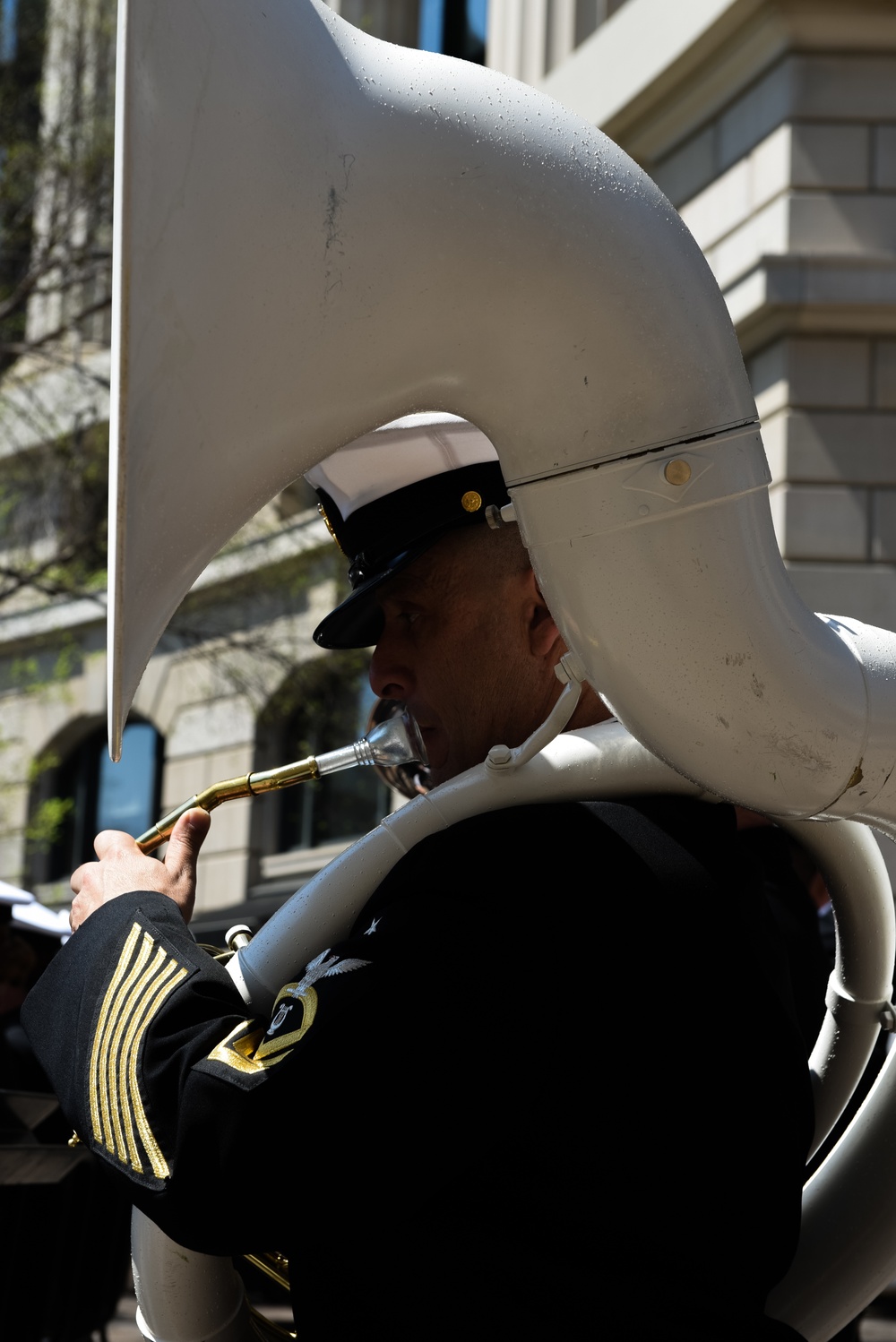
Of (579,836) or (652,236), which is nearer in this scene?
Result: (652,236)

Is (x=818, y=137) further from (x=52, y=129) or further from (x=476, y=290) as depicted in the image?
(x=476, y=290)

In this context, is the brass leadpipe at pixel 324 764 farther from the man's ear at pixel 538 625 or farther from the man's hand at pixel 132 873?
the man's ear at pixel 538 625

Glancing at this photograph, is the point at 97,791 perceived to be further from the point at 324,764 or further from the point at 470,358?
the point at 470,358

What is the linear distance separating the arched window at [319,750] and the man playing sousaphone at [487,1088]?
1072cm

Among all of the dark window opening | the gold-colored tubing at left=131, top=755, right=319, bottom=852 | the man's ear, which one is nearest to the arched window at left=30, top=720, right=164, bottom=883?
the dark window opening

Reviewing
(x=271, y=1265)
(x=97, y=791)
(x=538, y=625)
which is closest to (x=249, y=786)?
(x=538, y=625)

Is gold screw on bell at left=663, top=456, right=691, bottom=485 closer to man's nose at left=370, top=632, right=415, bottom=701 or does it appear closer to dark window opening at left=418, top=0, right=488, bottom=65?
man's nose at left=370, top=632, right=415, bottom=701

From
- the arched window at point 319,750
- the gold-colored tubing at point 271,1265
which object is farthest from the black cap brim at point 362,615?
the arched window at point 319,750

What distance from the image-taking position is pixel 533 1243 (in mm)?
1451

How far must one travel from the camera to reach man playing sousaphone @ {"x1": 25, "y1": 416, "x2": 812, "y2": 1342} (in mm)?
1399

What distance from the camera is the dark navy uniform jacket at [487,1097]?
1399mm

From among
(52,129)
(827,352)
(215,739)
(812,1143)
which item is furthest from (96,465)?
(812,1143)

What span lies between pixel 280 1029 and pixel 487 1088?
0.61 ft

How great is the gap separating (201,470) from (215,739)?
14.2 metres
